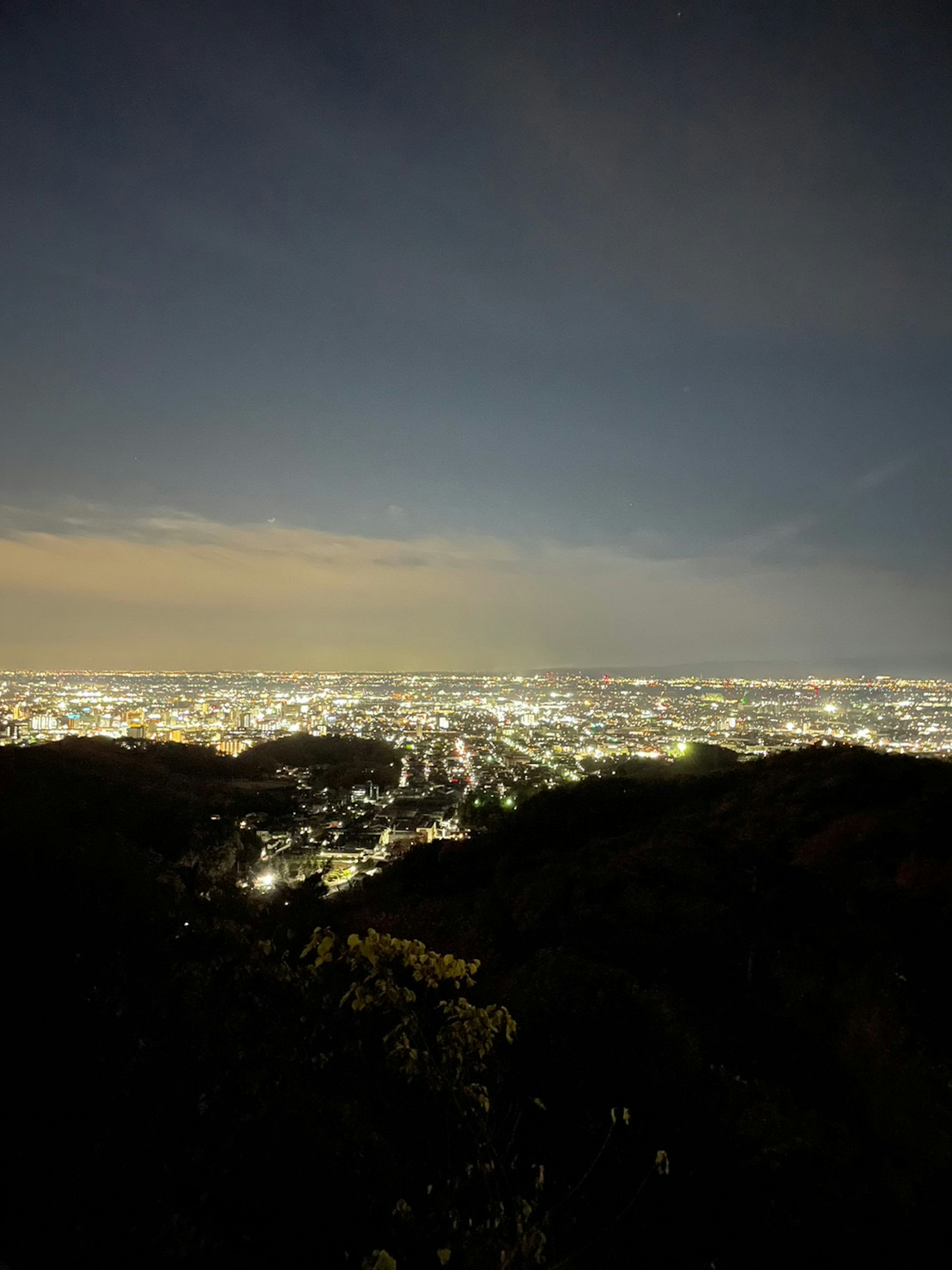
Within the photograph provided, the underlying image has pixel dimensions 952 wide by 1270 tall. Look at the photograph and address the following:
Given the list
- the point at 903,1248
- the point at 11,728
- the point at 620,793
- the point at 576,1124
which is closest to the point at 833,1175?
the point at 903,1248

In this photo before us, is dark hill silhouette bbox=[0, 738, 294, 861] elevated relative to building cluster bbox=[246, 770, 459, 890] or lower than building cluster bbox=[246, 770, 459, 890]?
elevated

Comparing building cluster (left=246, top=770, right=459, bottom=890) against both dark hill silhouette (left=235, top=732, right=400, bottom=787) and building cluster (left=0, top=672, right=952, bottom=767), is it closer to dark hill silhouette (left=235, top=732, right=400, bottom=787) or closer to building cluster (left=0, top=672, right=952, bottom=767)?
dark hill silhouette (left=235, top=732, right=400, bottom=787)

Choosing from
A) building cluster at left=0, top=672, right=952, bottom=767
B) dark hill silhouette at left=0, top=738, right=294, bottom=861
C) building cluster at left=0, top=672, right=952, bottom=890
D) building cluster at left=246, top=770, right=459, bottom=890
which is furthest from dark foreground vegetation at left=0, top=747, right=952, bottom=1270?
building cluster at left=0, top=672, right=952, bottom=767

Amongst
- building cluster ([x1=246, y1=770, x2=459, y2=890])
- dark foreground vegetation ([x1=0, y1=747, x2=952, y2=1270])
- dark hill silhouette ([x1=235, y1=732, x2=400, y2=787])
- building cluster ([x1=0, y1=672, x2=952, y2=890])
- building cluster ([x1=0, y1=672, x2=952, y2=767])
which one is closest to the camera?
dark foreground vegetation ([x1=0, y1=747, x2=952, y2=1270])

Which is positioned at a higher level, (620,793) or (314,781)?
(620,793)

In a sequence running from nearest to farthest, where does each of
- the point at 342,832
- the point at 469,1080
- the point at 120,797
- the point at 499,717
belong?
the point at 469,1080 → the point at 120,797 → the point at 342,832 → the point at 499,717

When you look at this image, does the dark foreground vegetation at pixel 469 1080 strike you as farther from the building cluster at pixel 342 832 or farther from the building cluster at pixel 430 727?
the building cluster at pixel 430 727

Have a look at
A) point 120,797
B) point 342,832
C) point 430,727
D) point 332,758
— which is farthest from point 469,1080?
point 430,727

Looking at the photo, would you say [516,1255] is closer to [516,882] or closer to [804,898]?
[804,898]

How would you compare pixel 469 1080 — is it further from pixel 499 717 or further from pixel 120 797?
pixel 499 717
